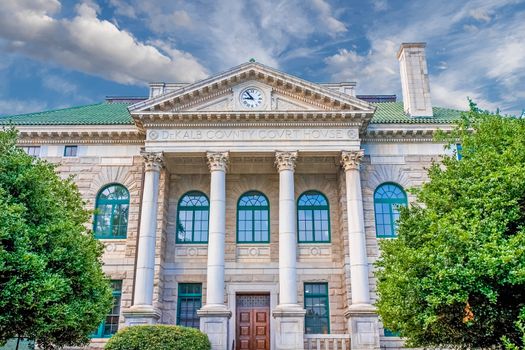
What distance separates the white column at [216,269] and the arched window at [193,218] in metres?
3.09

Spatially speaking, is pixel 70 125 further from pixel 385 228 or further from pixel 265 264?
pixel 385 228

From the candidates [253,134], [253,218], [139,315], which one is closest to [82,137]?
[253,134]

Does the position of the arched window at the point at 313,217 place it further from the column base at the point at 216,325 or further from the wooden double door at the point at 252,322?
the column base at the point at 216,325

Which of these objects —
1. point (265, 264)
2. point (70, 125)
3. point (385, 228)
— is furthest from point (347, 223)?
point (70, 125)

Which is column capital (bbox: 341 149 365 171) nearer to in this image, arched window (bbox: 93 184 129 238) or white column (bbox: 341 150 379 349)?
white column (bbox: 341 150 379 349)

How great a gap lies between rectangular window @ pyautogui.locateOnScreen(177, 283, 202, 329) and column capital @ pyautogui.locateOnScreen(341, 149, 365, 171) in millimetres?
9076

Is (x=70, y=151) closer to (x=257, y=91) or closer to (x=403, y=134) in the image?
(x=257, y=91)

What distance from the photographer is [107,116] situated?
89.0 ft

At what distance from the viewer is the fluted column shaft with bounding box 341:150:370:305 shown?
21.4 m

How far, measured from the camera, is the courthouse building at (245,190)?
22719mm

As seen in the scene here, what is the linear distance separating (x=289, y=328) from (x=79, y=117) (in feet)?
51.0

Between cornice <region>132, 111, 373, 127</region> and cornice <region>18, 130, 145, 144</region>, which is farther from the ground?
cornice <region>132, 111, 373, 127</region>

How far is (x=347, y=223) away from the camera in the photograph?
2372 cm

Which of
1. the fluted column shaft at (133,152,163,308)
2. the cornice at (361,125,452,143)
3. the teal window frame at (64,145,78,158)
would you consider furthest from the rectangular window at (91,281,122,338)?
the cornice at (361,125,452,143)
